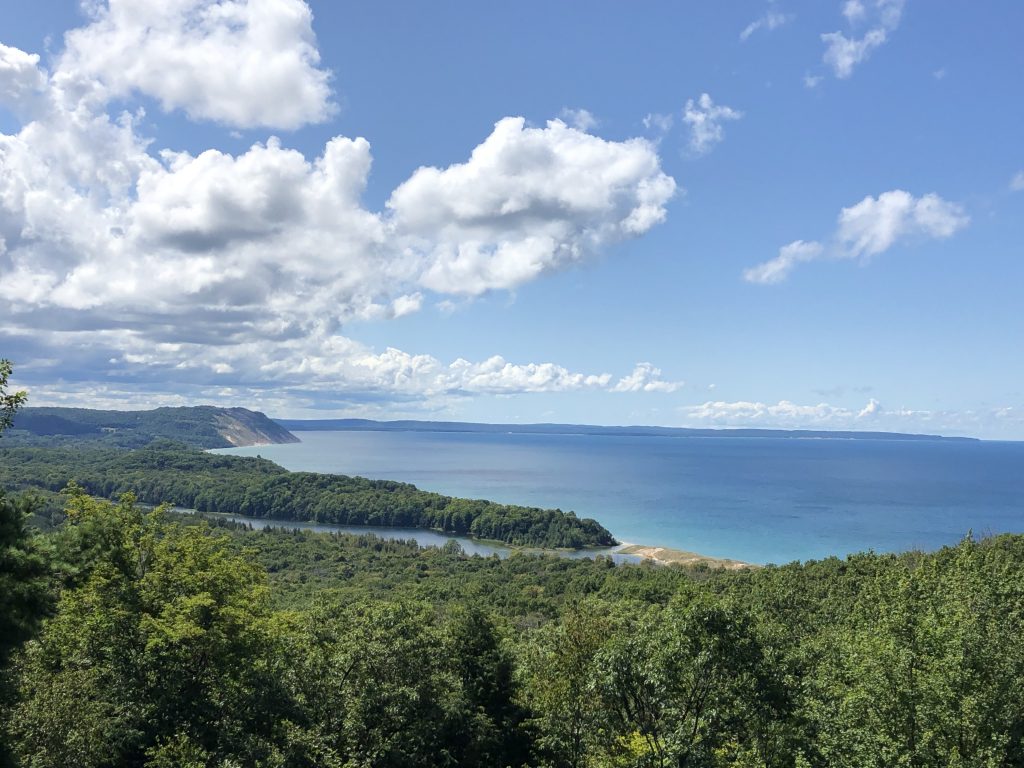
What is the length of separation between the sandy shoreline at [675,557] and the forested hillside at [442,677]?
6589cm

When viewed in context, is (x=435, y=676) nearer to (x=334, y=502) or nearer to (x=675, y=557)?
(x=675, y=557)

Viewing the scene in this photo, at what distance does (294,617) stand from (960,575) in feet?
105

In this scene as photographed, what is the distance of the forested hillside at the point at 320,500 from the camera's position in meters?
128

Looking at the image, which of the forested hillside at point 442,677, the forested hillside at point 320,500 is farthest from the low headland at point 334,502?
the forested hillside at point 442,677

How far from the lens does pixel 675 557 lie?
101 meters

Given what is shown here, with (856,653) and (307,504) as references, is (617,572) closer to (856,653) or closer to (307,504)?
(856,653)

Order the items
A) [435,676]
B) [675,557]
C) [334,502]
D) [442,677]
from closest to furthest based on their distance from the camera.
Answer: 1. [435,676]
2. [442,677]
3. [675,557]
4. [334,502]

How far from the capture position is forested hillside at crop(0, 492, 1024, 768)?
43.3 feet

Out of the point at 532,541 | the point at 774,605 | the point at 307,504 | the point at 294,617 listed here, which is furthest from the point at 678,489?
the point at 294,617

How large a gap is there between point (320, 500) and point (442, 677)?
149372mm

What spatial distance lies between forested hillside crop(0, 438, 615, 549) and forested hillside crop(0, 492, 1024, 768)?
325ft

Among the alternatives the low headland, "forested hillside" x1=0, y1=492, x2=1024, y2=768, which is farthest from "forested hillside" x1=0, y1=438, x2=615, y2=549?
"forested hillside" x1=0, y1=492, x2=1024, y2=768

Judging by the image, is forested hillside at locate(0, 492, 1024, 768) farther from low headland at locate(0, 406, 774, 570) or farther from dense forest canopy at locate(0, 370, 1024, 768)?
low headland at locate(0, 406, 774, 570)

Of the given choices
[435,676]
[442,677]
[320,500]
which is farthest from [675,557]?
[320,500]
